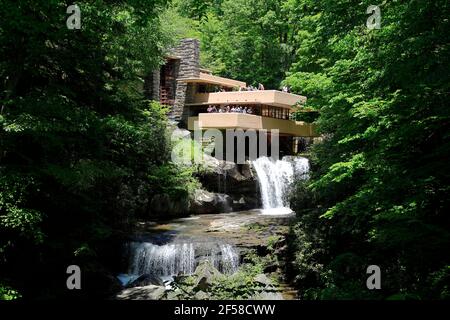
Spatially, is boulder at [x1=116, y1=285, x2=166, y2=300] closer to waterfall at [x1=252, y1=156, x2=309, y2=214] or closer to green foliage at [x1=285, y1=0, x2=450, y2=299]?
green foliage at [x1=285, y1=0, x2=450, y2=299]

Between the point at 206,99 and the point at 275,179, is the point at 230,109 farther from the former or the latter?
the point at 275,179

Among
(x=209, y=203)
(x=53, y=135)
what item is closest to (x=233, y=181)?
(x=209, y=203)

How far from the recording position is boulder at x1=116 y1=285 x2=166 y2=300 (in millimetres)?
12352

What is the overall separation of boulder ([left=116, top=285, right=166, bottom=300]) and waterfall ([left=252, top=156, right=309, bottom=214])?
527 inches

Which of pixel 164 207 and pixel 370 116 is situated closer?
pixel 370 116

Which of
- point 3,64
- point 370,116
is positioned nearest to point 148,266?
point 3,64

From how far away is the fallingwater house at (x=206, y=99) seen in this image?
99.9 feet

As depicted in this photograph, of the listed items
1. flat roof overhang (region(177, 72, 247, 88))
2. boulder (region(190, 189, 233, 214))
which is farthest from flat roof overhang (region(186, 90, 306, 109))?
boulder (region(190, 189, 233, 214))

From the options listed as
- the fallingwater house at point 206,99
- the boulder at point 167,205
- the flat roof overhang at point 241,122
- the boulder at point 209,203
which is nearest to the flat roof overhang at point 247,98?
the fallingwater house at point 206,99

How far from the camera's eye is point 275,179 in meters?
27.1

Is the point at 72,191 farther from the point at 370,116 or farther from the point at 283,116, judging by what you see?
the point at 283,116

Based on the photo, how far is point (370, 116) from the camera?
9.32m

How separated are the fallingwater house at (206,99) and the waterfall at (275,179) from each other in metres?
3.19

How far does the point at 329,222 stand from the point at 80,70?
29.5 feet
